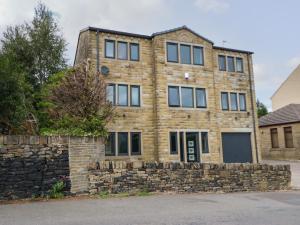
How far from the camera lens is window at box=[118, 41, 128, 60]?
19797mm

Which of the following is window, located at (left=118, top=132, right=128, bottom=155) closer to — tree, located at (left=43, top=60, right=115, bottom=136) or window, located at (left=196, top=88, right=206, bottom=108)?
tree, located at (left=43, top=60, right=115, bottom=136)

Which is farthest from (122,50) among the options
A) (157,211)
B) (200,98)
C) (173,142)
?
(157,211)

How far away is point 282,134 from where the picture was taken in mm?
29672

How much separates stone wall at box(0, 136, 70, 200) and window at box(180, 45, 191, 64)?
12374mm

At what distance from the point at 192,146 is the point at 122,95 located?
5585 millimetres

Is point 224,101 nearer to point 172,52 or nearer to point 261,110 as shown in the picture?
point 172,52

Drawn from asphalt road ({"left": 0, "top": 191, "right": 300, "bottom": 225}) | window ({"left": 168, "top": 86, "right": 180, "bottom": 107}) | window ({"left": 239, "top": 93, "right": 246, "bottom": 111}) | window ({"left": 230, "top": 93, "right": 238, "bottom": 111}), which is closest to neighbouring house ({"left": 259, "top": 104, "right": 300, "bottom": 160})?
window ({"left": 239, "top": 93, "right": 246, "bottom": 111})

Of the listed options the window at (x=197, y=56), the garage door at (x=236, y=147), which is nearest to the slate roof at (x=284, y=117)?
the garage door at (x=236, y=147)

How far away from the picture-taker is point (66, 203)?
970cm

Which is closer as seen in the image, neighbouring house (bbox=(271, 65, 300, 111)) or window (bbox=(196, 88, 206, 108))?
window (bbox=(196, 88, 206, 108))

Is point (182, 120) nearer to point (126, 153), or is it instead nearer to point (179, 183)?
point (126, 153)

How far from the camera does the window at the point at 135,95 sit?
19788 mm

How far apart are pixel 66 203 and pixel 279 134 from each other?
983 inches

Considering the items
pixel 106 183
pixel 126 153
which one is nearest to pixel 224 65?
pixel 126 153
